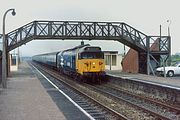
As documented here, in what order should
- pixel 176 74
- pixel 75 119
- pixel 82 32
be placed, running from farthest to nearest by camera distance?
1. pixel 82 32
2. pixel 176 74
3. pixel 75 119

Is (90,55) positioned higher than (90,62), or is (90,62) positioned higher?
(90,55)

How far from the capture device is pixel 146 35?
4844 cm

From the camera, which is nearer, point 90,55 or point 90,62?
point 90,62

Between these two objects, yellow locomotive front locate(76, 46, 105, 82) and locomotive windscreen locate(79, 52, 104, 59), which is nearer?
yellow locomotive front locate(76, 46, 105, 82)

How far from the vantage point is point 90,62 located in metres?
31.2

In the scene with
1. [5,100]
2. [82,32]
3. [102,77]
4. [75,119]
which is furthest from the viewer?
[82,32]

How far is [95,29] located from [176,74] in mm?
10636

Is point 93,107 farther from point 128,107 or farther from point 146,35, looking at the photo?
point 146,35

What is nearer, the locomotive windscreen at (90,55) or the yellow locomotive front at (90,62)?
the yellow locomotive front at (90,62)

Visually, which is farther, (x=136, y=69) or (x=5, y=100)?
(x=136, y=69)

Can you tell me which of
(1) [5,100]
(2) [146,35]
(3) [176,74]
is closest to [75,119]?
(1) [5,100]

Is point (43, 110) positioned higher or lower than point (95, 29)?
lower

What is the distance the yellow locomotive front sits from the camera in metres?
31.1

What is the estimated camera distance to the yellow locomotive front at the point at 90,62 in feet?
102
